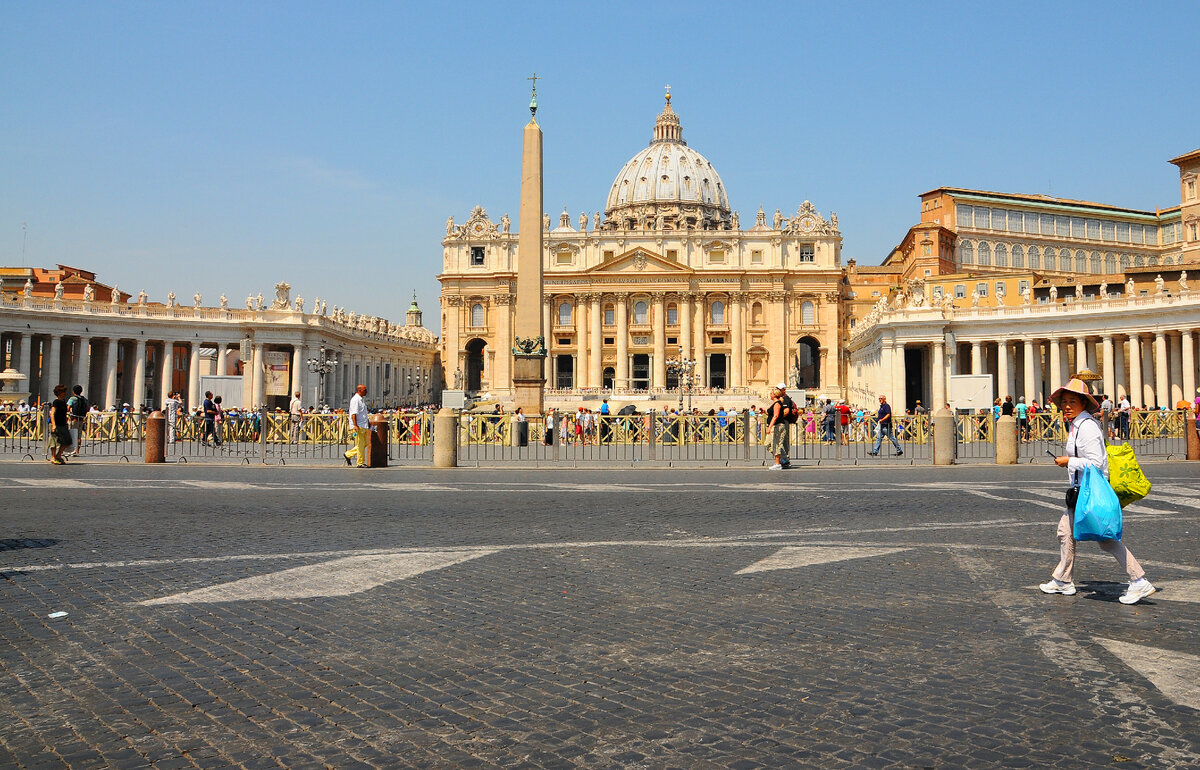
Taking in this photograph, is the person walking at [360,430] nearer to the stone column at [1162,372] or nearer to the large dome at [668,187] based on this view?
the stone column at [1162,372]

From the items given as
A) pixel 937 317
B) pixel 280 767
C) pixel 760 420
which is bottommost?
pixel 280 767

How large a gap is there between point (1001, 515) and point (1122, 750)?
22.8 ft

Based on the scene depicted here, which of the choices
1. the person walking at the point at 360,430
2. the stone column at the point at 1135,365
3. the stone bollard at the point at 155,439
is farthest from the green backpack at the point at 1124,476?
the stone column at the point at 1135,365

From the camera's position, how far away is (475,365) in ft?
291

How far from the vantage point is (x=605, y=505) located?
36.1ft

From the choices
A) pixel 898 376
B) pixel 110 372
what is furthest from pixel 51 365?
pixel 898 376

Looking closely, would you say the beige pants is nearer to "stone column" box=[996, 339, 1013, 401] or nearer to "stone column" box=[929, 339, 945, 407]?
"stone column" box=[996, 339, 1013, 401]

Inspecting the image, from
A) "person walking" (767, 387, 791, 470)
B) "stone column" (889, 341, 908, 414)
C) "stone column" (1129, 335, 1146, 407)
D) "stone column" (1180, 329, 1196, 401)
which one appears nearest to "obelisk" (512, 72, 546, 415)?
"person walking" (767, 387, 791, 470)

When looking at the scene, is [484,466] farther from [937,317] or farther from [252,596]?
[937,317]

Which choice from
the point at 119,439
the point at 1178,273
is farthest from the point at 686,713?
the point at 1178,273

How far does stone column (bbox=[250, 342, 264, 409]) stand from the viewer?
57219mm

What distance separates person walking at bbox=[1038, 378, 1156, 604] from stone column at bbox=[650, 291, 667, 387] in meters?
74.1

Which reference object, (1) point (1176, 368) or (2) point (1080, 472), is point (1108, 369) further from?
(2) point (1080, 472)

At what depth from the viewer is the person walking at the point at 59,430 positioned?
1681 centimetres
